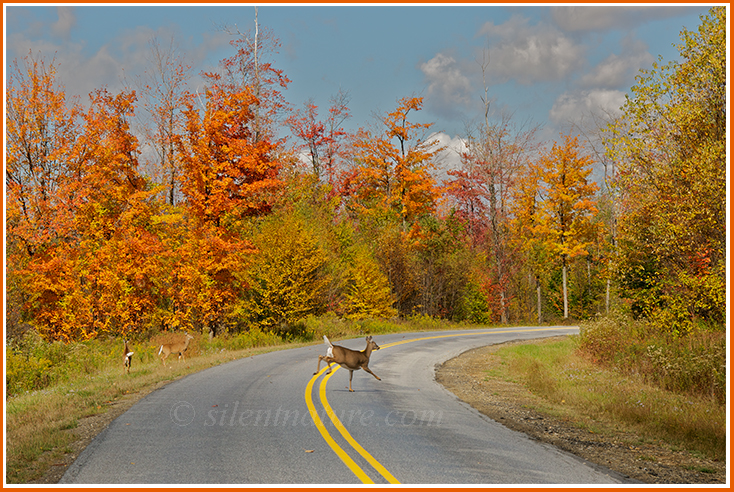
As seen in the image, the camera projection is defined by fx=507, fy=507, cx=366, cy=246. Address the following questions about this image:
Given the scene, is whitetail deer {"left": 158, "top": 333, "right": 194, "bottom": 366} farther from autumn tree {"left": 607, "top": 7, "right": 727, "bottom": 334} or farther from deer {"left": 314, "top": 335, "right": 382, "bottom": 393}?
autumn tree {"left": 607, "top": 7, "right": 727, "bottom": 334}

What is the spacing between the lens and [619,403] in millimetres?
10742

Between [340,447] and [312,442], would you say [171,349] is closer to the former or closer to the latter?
[312,442]

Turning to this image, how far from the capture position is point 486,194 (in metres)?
42.9

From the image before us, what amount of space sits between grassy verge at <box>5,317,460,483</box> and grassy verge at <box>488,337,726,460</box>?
880 centimetres

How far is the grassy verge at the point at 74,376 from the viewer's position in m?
7.08

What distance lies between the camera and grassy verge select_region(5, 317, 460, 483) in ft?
23.2

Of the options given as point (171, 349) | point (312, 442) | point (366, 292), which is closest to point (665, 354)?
point (312, 442)

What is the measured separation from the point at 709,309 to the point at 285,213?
2129 centimetres

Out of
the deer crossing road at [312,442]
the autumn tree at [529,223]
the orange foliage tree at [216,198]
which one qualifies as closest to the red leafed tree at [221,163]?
the orange foliage tree at [216,198]

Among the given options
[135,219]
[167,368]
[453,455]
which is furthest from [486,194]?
[453,455]

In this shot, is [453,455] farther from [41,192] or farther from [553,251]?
[553,251]

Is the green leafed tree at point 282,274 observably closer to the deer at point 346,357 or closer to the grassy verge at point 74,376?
the grassy verge at point 74,376

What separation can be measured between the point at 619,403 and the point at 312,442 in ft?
23.7

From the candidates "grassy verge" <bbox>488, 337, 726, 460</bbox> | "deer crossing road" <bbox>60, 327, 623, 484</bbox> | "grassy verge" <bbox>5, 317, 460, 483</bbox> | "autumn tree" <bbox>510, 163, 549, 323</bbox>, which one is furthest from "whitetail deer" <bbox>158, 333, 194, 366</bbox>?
"autumn tree" <bbox>510, 163, 549, 323</bbox>
